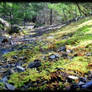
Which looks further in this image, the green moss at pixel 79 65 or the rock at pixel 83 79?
the green moss at pixel 79 65

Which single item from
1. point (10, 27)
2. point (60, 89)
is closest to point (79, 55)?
point (60, 89)

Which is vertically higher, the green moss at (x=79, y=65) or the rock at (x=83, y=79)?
the green moss at (x=79, y=65)

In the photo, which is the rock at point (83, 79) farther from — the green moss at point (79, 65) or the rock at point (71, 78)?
the green moss at point (79, 65)

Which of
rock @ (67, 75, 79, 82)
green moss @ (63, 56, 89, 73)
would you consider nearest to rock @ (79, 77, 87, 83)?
rock @ (67, 75, 79, 82)

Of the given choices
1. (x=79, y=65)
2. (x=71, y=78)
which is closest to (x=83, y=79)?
(x=71, y=78)

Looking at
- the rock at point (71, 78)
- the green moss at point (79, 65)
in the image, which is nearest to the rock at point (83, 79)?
the rock at point (71, 78)

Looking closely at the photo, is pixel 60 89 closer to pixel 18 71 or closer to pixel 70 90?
pixel 70 90

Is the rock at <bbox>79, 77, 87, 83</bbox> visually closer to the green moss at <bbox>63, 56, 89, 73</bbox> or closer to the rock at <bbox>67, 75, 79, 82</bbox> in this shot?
the rock at <bbox>67, 75, 79, 82</bbox>

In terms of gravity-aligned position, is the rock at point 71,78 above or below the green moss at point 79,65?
below

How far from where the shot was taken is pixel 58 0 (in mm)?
1957

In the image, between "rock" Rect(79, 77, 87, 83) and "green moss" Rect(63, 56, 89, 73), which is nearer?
"rock" Rect(79, 77, 87, 83)

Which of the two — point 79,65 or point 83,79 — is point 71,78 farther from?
point 79,65

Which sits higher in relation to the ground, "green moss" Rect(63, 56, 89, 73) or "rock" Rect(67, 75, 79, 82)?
"green moss" Rect(63, 56, 89, 73)

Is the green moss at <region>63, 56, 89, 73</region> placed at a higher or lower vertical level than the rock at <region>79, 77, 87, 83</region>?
higher
